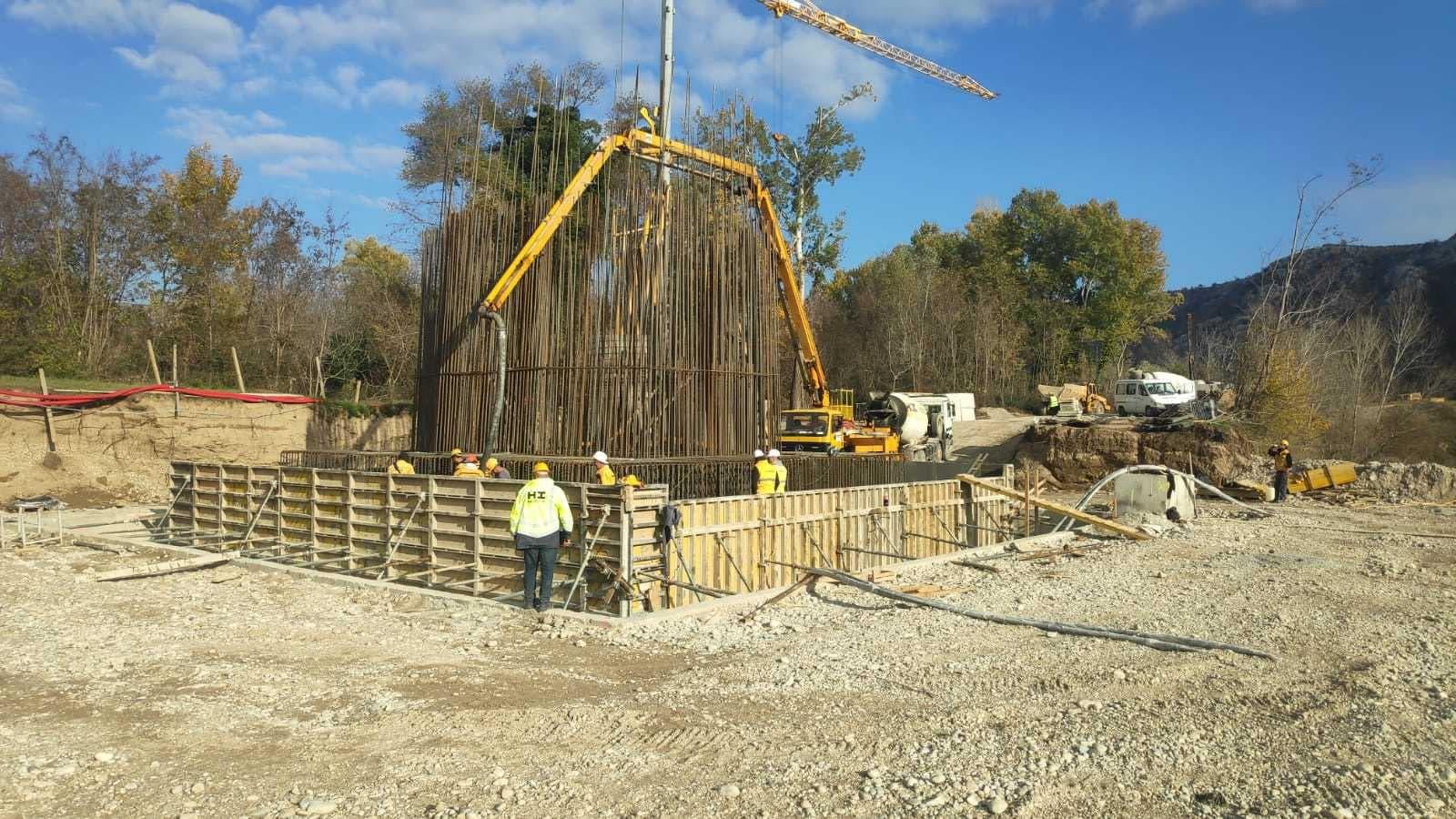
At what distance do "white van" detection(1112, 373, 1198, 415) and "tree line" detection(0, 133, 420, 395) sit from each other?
26714 mm

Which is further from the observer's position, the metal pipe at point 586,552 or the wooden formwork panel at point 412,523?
the wooden formwork panel at point 412,523

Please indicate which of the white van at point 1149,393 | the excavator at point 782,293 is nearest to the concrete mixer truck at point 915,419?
the excavator at point 782,293

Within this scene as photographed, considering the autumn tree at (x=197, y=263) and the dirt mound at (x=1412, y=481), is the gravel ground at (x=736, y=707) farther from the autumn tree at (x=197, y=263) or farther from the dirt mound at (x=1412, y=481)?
the autumn tree at (x=197, y=263)

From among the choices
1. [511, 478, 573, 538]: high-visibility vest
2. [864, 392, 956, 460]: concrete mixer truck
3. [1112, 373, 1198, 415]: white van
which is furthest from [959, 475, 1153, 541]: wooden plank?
[1112, 373, 1198, 415]: white van

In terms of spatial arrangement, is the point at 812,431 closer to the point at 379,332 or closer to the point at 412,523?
the point at 412,523

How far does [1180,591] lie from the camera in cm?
1053

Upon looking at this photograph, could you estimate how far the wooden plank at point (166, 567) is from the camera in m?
11.8

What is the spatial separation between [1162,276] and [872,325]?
52.4 ft

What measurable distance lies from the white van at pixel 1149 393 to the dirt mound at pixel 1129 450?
588cm

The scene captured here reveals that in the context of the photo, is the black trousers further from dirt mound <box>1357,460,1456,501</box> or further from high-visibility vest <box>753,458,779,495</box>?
dirt mound <box>1357,460,1456,501</box>

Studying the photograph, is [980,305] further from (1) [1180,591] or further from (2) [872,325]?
(1) [1180,591]

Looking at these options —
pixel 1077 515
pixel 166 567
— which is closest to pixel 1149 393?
pixel 1077 515

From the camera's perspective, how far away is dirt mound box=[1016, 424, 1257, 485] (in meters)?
26.7

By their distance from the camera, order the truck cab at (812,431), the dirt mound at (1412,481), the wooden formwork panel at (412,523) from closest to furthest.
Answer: the wooden formwork panel at (412,523), the dirt mound at (1412,481), the truck cab at (812,431)
